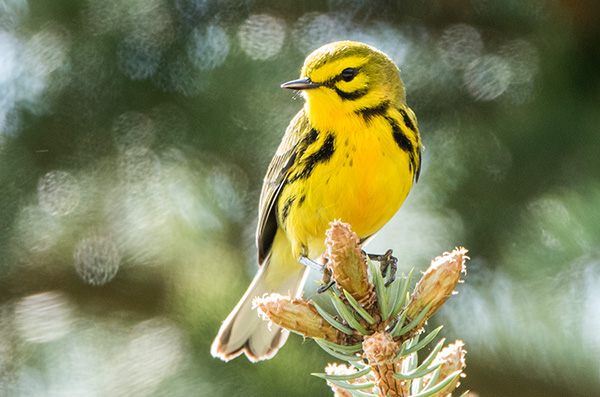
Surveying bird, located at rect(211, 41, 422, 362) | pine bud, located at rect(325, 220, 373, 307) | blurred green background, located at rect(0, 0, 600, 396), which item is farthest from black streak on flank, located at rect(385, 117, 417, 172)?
pine bud, located at rect(325, 220, 373, 307)

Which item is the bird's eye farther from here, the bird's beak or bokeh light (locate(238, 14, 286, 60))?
bokeh light (locate(238, 14, 286, 60))

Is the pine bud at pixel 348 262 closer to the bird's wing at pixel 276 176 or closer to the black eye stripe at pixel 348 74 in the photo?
the bird's wing at pixel 276 176

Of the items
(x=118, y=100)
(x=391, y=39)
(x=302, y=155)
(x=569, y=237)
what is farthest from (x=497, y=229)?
(x=118, y=100)

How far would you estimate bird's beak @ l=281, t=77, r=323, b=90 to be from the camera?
2.04 m

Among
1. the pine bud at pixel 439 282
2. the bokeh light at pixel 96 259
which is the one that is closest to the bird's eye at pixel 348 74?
the bokeh light at pixel 96 259

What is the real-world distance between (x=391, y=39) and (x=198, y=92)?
72cm

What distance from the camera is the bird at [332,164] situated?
198 cm

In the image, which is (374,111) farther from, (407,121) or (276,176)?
(276,176)

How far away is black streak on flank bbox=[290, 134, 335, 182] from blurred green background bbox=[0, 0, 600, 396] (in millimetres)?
366

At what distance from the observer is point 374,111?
213 centimetres

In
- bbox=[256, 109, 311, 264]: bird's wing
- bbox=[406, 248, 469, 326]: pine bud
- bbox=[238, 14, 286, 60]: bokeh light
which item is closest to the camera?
bbox=[406, 248, 469, 326]: pine bud

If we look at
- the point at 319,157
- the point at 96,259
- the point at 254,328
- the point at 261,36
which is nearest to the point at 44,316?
the point at 96,259

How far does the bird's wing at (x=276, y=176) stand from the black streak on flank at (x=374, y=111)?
0.59 feet

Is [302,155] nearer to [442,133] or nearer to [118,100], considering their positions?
[442,133]
